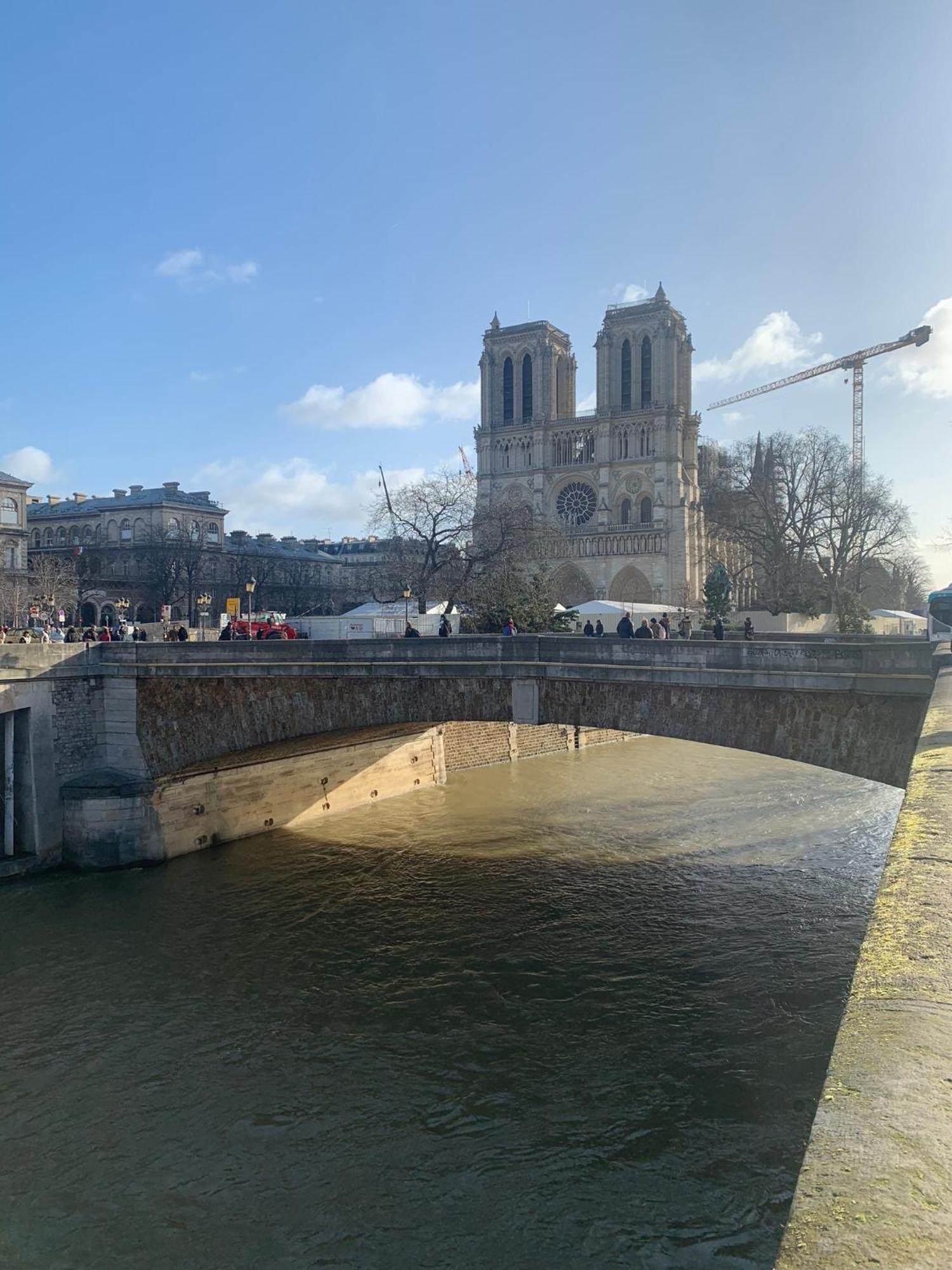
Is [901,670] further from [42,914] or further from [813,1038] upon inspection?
[42,914]

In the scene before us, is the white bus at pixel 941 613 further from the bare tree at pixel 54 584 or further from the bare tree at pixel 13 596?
the bare tree at pixel 13 596

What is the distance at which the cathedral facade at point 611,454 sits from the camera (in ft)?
256

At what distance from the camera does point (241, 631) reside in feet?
110

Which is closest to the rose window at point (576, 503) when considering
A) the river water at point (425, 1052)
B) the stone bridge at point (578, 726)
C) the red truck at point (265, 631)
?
the red truck at point (265, 631)

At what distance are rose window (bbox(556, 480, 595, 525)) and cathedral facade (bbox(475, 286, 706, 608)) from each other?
90mm

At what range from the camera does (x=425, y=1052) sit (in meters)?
12.8

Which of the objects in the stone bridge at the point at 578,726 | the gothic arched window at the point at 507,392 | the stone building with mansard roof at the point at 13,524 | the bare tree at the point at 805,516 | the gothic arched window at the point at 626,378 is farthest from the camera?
the gothic arched window at the point at 507,392

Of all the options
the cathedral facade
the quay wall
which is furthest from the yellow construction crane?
the quay wall

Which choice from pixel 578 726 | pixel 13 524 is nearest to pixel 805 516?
pixel 578 726

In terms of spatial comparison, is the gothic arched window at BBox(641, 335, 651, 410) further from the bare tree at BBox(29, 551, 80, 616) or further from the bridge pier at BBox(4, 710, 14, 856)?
the bridge pier at BBox(4, 710, 14, 856)

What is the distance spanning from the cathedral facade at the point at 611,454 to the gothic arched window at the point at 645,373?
4.0 inches

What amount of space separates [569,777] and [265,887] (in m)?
15.1

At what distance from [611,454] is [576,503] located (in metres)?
5.39

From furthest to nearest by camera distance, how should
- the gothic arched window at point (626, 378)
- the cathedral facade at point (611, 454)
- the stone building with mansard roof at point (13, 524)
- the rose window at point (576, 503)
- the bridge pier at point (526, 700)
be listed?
1. the rose window at point (576, 503)
2. the gothic arched window at point (626, 378)
3. the cathedral facade at point (611, 454)
4. the stone building with mansard roof at point (13, 524)
5. the bridge pier at point (526, 700)
